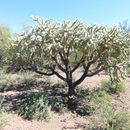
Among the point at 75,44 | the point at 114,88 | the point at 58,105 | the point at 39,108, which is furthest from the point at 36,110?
the point at 114,88

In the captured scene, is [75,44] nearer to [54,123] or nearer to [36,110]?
[36,110]

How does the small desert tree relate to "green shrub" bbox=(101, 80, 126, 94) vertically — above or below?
above

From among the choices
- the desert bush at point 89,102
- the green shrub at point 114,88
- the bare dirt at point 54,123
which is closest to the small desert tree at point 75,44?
the desert bush at point 89,102

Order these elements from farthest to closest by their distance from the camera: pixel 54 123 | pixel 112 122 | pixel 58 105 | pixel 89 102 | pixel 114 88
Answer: pixel 114 88 → pixel 89 102 → pixel 58 105 → pixel 54 123 → pixel 112 122

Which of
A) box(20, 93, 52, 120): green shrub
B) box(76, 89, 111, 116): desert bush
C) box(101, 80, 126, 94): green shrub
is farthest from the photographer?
box(101, 80, 126, 94): green shrub

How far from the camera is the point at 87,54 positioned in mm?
7535

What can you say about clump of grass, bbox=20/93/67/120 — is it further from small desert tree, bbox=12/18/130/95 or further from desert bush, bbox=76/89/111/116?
small desert tree, bbox=12/18/130/95

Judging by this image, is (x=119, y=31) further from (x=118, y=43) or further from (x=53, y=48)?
(x=53, y=48)

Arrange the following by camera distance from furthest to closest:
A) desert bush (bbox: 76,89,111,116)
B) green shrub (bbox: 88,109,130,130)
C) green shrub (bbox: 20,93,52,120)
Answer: desert bush (bbox: 76,89,111,116)
green shrub (bbox: 20,93,52,120)
green shrub (bbox: 88,109,130,130)

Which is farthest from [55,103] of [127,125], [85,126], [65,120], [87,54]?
[127,125]

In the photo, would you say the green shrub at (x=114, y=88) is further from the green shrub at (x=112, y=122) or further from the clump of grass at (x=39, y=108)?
the green shrub at (x=112, y=122)

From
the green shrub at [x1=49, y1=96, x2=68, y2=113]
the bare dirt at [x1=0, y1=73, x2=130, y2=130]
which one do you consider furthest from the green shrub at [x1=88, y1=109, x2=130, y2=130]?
the green shrub at [x1=49, y1=96, x2=68, y2=113]

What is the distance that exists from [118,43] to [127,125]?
9.96ft

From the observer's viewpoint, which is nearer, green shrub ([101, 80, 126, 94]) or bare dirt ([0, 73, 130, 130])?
bare dirt ([0, 73, 130, 130])
